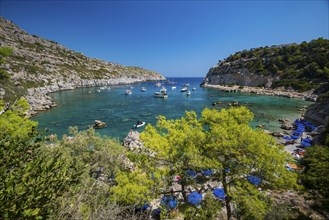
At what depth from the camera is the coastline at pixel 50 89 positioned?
170ft

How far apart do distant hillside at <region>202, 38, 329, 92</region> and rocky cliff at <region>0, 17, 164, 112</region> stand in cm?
8937

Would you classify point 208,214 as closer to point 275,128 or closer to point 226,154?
point 226,154

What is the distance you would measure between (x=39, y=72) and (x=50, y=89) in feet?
41.4

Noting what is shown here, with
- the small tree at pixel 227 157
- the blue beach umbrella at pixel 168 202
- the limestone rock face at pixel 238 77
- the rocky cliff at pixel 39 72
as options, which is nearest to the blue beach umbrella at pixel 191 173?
the small tree at pixel 227 157

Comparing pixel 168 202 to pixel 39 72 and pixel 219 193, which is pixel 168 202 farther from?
pixel 39 72

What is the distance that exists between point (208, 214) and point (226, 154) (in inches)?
148

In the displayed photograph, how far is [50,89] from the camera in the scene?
90312 millimetres

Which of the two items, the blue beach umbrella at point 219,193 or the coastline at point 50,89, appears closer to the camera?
the blue beach umbrella at point 219,193

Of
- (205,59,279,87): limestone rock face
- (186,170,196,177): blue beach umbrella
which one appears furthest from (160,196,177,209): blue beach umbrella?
(205,59,279,87): limestone rock face

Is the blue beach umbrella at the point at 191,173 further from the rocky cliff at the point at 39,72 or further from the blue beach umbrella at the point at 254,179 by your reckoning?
the rocky cliff at the point at 39,72

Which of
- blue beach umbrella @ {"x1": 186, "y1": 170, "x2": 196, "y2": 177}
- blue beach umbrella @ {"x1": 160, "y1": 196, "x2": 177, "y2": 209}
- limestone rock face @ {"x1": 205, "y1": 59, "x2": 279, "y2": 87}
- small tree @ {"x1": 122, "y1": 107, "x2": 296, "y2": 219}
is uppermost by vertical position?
limestone rock face @ {"x1": 205, "y1": 59, "x2": 279, "y2": 87}

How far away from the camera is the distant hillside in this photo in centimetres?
8162

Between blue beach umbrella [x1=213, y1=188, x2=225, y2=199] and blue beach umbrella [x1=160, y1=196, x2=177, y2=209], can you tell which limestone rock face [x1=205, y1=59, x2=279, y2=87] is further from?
blue beach umbrella [x1=160, y1=196, x2=177, y2=209]

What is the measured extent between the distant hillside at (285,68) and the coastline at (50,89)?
78.5 meters
